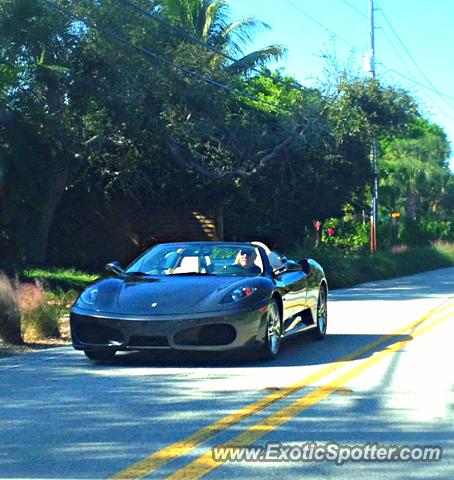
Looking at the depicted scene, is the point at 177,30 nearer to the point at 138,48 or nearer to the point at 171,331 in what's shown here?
the point at 138,48

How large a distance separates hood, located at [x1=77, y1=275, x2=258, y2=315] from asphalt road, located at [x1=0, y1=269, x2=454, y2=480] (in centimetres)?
62

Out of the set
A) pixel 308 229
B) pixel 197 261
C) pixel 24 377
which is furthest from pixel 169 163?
pixel 24 377

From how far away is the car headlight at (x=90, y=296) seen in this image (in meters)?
10.4

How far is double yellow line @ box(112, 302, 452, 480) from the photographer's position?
5959 mm

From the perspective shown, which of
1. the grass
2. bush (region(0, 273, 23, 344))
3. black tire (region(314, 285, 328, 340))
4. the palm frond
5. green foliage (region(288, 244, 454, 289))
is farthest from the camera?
the palm frond

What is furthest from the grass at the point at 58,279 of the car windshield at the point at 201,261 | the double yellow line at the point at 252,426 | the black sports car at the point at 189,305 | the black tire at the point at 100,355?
the double yellow line at the point at 252,426

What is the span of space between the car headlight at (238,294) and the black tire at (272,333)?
0.36m

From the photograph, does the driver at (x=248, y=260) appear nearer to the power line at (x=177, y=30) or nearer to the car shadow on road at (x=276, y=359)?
the car shadow on road at (x=276, y=359)

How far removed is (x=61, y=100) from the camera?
23734 mm

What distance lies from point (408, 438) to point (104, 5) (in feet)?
57.2

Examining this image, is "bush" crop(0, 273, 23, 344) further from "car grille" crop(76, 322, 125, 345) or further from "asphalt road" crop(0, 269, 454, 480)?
"car grille" crop(76, 322, 125, 345)

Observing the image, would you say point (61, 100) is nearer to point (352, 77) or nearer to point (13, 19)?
point (13, 19)

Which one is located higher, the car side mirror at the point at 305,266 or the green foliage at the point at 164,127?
the green foliage at the point at 164,127

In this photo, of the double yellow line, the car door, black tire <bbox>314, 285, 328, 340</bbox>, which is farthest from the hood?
black tire <bbox>314, 285, 328, 340</bbox>
